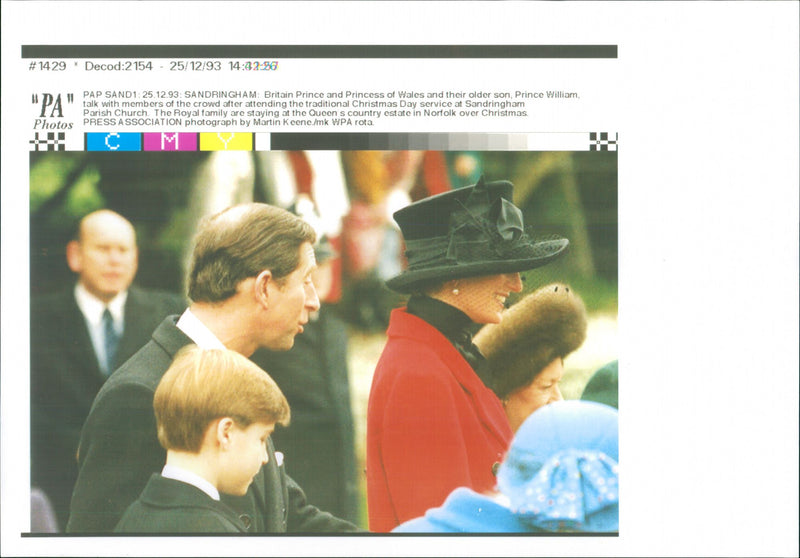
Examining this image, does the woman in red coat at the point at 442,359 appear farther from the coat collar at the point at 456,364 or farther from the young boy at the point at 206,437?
the young boy at the point at 206,437

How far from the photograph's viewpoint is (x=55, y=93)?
4137 millimetres

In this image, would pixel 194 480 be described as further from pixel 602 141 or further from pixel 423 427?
pixel 602 141

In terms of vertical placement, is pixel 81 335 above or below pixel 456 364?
above

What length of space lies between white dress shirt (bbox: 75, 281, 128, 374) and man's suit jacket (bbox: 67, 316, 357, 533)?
13 cm

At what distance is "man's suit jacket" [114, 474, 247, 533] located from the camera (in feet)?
13.0

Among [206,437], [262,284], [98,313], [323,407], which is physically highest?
[262,284]

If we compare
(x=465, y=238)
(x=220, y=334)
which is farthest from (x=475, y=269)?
(x=220, y=334)

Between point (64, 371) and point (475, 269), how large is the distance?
191 centimetres

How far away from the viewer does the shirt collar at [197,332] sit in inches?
159

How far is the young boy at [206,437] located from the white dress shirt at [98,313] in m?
0.33

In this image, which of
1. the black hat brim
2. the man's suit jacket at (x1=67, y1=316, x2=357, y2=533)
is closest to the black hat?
the black hat brim

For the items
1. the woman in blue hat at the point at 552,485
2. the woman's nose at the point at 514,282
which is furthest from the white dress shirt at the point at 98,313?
the woman's nose at the point at 514,282

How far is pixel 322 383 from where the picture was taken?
4109 mm

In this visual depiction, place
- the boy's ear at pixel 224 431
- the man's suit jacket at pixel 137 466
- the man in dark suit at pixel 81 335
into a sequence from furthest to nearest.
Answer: the man in dark suit at pixel 81 335
the man's suit jacket at pixel 137 466
the boy's ear at pixel 224 431
